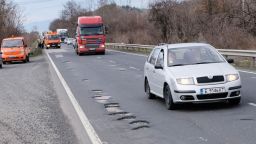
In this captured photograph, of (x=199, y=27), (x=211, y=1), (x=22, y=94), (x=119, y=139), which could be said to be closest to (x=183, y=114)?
(x=119, y=139)

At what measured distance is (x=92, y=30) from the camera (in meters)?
45.8

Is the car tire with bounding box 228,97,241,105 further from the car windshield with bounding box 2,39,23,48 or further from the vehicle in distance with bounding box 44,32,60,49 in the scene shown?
the vehicle in distance with bounding box 44,32,60,49

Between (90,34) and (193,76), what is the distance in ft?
115

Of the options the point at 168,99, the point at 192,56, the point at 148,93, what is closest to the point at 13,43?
the point at 148,93

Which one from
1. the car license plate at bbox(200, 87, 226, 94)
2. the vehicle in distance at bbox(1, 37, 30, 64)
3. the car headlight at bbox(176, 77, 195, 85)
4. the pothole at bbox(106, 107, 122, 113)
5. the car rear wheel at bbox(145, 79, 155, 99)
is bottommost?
the vehicle in distance at bbox(1, 37, 30, 64)

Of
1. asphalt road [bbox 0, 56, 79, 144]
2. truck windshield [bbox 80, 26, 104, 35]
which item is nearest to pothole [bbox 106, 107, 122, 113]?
asphalt road [bbox 0, 56, 79, 144]

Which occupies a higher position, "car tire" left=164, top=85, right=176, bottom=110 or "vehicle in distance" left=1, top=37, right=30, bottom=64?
"car tire" left=164, top=85, right=176, bottom=110

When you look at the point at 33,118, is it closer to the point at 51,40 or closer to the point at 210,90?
the point at 210,90

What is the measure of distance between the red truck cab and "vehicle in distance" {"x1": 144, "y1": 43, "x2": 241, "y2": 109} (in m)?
32.6

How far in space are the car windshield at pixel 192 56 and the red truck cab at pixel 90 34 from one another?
33085 millimetres

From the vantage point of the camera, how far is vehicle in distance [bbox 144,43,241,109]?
11211mm

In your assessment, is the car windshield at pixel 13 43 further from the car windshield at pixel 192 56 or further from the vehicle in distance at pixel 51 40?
the vehicle in distance at pixel 51 40

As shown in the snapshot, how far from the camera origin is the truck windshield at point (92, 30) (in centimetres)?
4581

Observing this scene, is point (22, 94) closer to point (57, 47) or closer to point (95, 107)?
point (95, 107)
